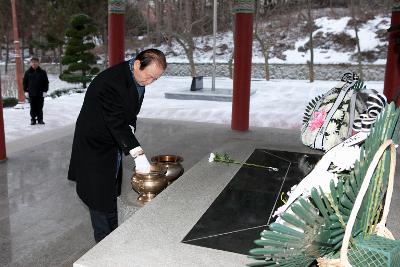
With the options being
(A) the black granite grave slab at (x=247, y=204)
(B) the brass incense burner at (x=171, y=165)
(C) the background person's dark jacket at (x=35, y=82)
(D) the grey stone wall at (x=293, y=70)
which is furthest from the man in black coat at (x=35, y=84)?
(D) the grey stone wall at (x=293, y=70)

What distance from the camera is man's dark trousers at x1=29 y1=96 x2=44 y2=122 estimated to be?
8103mm

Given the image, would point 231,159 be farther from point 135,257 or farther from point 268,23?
point 268,23

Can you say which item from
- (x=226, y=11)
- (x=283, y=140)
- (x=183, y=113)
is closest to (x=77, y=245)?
(x=283, y=140)

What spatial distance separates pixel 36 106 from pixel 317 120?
244 inches

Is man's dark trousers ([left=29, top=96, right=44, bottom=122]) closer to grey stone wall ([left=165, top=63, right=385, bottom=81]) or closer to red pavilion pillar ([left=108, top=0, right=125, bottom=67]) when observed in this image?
red pavilion pillar ([left=108, top=0, right=125, bottom=67])

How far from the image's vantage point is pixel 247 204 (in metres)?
2.58

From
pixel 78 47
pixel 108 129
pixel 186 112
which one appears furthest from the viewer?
pixel 78 47

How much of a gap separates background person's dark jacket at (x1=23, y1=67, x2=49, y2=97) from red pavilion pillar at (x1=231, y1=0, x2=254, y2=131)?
376 centimetres

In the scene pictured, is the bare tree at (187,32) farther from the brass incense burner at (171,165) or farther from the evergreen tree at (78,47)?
the brass incense burner at (171,165)

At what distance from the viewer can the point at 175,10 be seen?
22594 millimetres

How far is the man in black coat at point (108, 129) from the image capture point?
242 cm

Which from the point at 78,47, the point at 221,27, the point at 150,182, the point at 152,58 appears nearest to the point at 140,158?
the point at 150,182

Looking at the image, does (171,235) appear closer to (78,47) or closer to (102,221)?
(102,221)

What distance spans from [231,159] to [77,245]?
1.45 m
